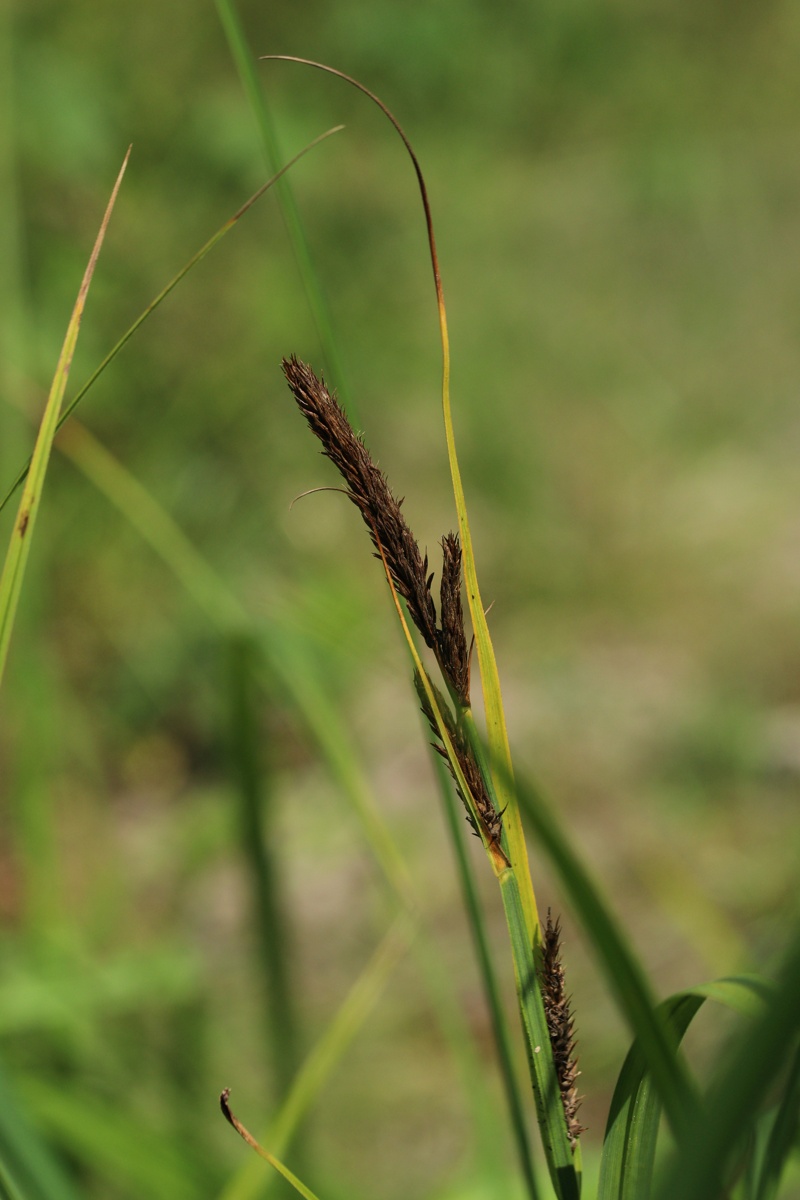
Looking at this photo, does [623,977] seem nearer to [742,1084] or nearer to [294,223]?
[742,1084]

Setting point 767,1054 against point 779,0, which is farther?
point 779,0

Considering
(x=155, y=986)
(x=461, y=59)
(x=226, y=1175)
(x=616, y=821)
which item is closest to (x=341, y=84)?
(x=461, y=59)

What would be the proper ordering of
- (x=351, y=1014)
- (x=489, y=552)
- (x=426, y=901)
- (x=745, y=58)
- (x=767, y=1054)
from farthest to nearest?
(x=745, y=58)
(x=489, y=552)
(x=426, y=901)
(x=351, y=1014)
(x=767, y=1054)

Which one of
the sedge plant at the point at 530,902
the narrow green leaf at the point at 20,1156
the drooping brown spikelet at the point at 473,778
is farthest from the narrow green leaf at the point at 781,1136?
the narrow green leaf at the point at 20,1156

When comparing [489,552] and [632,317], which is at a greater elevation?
[632,317]

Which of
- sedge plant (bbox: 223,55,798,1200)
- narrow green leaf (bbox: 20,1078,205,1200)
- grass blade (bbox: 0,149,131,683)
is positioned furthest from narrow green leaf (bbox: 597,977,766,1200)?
narrow green leaf (bbox: 20,1078,205,1200)

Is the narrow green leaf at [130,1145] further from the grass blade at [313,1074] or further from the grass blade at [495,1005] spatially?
the grass blade at [495,1005]

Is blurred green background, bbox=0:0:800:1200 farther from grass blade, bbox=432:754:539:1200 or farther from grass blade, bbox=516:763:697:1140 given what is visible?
grass blade, bbox=516:763:697:1140

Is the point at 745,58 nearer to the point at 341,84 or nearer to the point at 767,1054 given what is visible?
the point at 341,84

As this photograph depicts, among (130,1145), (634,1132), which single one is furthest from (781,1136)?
(130,1145)
